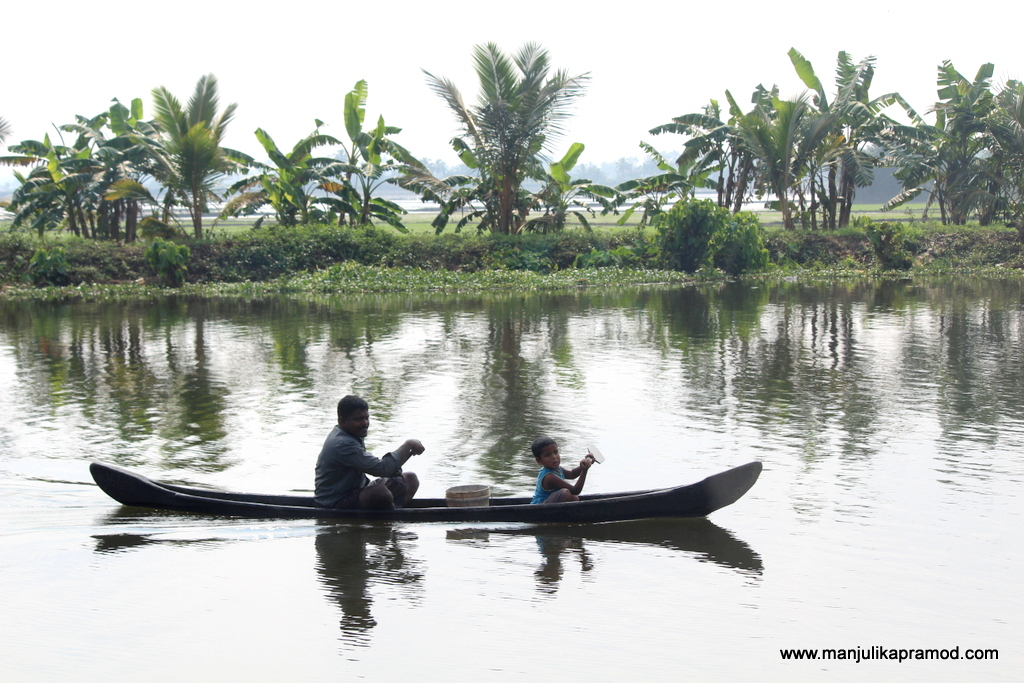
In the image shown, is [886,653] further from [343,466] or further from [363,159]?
[363,159]

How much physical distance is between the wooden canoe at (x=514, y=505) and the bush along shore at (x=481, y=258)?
21129mm

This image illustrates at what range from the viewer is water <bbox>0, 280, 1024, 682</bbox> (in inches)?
212

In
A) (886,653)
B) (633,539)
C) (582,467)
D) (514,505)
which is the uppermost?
(582,467)

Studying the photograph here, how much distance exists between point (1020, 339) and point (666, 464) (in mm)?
10714

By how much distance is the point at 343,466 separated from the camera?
7.48 metres

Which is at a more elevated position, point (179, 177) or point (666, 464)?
point (179, 177)

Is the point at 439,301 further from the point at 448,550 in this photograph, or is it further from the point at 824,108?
the point at 448,550

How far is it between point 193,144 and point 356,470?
2283cm

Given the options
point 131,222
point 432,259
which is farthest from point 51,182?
point 432,259

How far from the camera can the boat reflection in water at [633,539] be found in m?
6.71

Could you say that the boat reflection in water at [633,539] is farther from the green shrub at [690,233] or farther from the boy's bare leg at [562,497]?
the green shrub at [690,233]

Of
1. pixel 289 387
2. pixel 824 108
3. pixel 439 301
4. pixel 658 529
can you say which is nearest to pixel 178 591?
pixel 658 529

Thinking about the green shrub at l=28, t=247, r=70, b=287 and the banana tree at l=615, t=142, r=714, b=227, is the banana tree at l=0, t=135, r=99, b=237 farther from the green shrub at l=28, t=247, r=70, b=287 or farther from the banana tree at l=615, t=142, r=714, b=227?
the banana tree at l=615, t=142, r=714, b=227

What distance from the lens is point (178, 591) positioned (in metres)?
6.23
